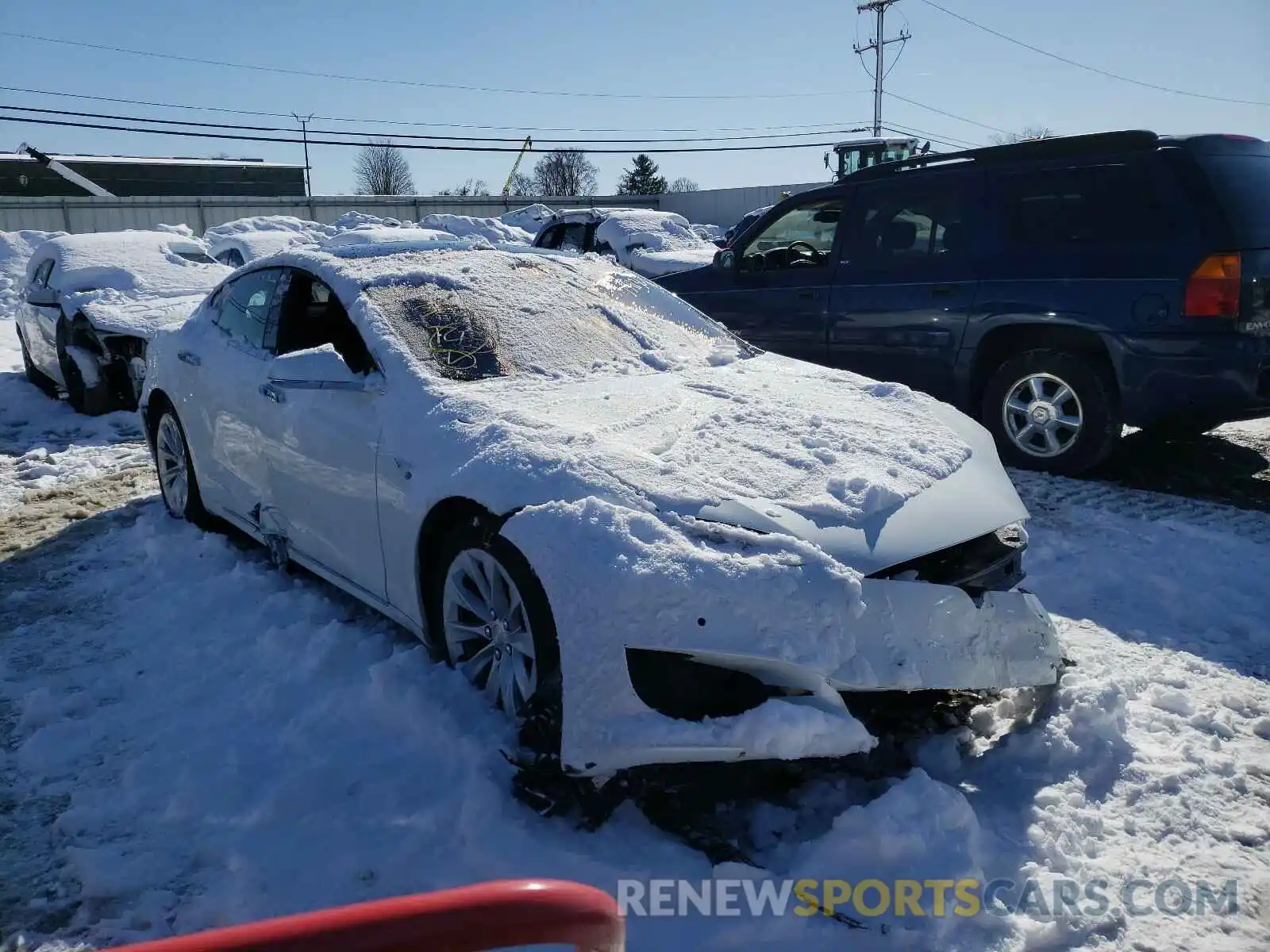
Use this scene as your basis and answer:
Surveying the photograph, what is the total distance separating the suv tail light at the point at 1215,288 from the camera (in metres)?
5.09

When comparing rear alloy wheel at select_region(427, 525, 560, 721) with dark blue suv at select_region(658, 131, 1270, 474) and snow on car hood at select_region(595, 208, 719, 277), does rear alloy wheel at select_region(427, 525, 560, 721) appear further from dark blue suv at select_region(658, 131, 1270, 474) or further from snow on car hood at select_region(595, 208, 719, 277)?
snow on car hood at select_region(595, 208, 719, 277)

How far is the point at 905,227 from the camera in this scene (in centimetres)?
668

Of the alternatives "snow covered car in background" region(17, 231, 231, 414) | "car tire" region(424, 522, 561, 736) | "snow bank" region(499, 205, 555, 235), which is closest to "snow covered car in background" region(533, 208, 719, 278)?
"snow covered car in background" region(17, 231, 231, 414)

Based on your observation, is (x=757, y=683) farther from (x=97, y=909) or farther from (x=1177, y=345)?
(x=1177, y=345)

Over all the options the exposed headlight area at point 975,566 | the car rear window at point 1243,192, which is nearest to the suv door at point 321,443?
the exposed headlight area at point 975,566

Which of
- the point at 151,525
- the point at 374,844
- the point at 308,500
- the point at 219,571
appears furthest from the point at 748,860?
the point at 151,525

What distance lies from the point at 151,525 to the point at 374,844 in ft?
11.5

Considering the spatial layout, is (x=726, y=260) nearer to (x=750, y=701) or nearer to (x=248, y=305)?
(x=248, y=305)

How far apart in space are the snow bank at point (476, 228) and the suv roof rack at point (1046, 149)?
1655 centimetres

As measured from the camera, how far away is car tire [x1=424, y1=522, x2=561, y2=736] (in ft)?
8.59

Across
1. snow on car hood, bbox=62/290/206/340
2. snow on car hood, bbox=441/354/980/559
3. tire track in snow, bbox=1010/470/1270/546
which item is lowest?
tire track in snow, bbox=1010/470/1270/546

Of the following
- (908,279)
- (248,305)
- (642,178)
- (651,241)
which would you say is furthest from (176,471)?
(642,178)

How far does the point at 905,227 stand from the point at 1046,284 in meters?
1.19

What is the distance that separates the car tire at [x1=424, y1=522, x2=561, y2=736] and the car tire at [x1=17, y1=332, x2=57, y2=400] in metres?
8.00
